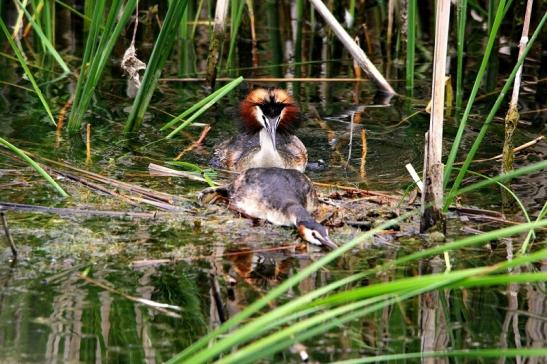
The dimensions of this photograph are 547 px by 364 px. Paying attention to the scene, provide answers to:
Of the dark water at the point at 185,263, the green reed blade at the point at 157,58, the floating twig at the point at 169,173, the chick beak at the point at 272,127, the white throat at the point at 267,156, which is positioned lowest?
the dark water at the point at 185,263

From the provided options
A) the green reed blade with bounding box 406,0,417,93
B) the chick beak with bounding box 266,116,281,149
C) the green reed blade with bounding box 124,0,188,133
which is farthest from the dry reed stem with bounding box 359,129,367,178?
the green reed blade with bounding box 124,0,188,133

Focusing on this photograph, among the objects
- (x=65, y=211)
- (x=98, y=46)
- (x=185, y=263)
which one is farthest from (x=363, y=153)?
(x=185, y=263)

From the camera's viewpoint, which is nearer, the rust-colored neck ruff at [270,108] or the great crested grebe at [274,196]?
the great crested grebe at [274,196]

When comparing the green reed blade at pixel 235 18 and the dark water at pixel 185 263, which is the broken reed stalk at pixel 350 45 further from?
the green reed blade at pixel 235 18

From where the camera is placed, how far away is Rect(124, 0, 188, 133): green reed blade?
724cm

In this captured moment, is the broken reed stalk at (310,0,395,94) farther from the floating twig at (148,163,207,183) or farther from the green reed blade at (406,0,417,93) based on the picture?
the floating twig at (148,163,207,183)

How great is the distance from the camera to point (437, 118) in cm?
554

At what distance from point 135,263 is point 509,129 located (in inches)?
112

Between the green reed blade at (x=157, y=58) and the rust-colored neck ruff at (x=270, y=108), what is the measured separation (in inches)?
28.3

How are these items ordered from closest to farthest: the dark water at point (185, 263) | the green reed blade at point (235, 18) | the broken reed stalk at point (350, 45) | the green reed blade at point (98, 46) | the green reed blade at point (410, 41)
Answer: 1. the dark water at point (185, 263)
2. the green reed blade at point (98, 46)
3. the green reed blade at point (410, 41)
4. the broken reed stalk at point (350, 45)
5. the green reed blade at point (235, 18)

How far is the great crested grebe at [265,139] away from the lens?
7.64 metres

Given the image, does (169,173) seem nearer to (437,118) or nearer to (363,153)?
→ (363,153)

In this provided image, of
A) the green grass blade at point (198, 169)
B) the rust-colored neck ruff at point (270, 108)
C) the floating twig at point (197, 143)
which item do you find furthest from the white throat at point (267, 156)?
the floating twig at point (197, 143)

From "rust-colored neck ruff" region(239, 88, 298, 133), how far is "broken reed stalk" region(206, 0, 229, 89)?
1.74 metres
